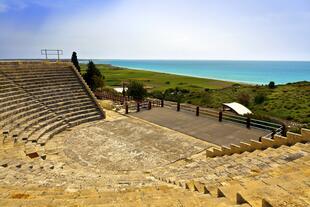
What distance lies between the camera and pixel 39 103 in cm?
1477

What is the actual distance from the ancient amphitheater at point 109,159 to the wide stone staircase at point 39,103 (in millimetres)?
58

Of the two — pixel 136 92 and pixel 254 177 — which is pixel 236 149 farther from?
pixel 136 92

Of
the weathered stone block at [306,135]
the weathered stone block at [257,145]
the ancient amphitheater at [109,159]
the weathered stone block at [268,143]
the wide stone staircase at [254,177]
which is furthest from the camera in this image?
the weathered stone block at [257,145]

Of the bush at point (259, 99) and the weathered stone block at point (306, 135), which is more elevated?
the weathered stone block at point (306, 135)

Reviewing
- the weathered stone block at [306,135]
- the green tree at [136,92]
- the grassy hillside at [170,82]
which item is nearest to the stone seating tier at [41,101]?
the green tree at [136,92]

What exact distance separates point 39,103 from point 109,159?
725 centimetres

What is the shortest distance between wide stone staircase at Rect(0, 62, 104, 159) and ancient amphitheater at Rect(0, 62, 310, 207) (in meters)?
0.06

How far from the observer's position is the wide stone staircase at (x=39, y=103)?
11.3 meters

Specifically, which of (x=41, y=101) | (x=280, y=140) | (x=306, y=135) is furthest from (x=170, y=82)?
(x=306, y=135)

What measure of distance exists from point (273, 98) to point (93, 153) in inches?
1059

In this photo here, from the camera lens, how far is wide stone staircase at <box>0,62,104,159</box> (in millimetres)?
11288

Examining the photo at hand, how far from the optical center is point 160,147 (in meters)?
11.5

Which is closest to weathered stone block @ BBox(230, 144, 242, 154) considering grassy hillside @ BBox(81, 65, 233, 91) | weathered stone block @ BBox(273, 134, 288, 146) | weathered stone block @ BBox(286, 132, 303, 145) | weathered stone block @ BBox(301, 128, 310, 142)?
weathered stone block @ BBox(273, 134, 288, 146)

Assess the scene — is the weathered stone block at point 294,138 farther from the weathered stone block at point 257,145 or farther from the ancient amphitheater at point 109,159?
the weathered stone block at point 257,145
